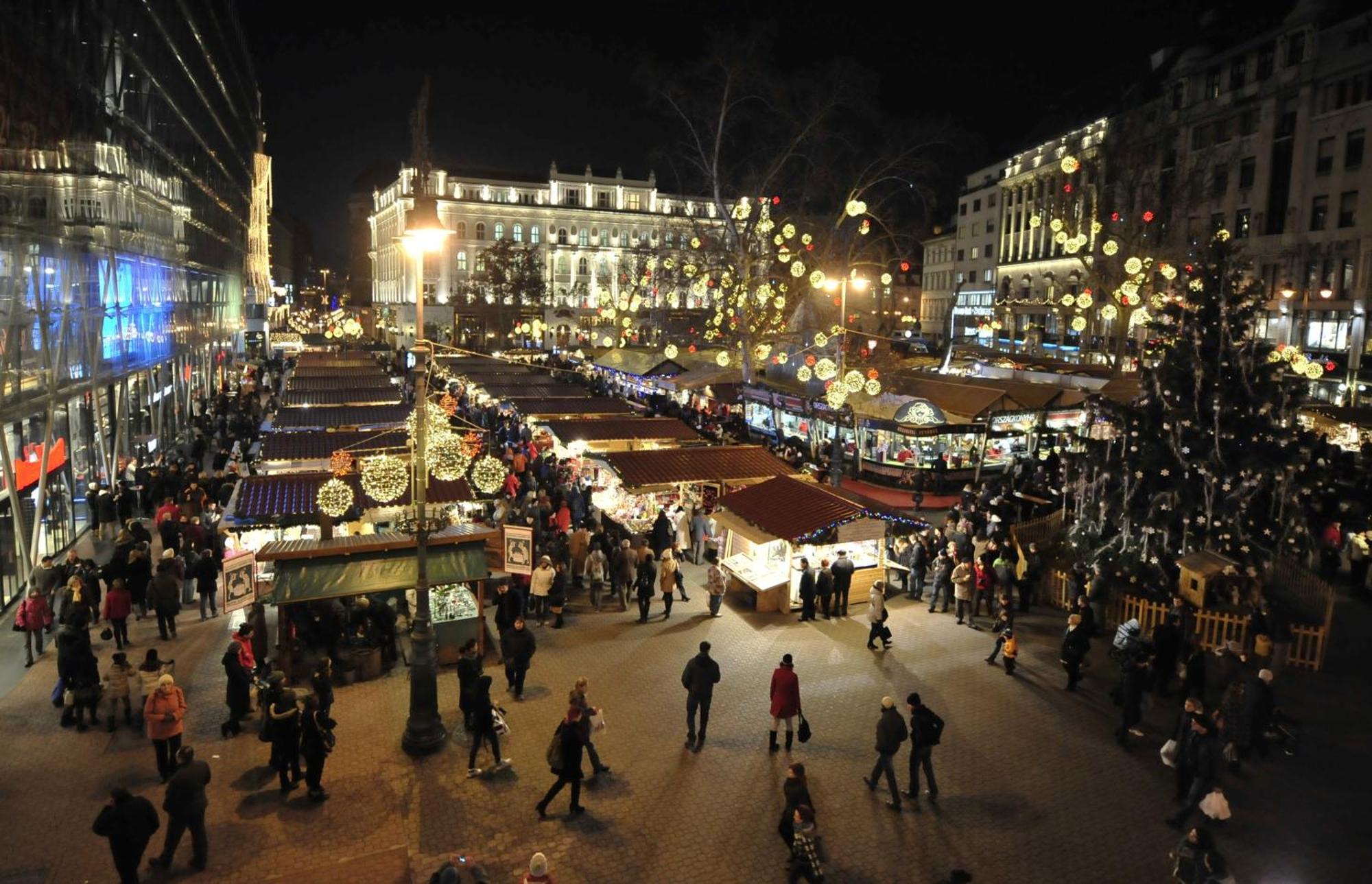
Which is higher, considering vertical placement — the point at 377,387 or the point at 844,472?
the point at 377,387

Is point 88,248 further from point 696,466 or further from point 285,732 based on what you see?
point 285,732

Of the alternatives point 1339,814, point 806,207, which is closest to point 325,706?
point 1339,814

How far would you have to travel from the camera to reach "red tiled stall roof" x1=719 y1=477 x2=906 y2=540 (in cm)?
1378

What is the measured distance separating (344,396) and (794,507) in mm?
15599

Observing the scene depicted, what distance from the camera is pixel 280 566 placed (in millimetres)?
11117

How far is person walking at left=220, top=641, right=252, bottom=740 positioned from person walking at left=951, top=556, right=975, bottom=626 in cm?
972

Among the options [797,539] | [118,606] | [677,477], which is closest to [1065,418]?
[677,477]

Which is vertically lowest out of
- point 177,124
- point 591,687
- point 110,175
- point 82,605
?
point 591,687

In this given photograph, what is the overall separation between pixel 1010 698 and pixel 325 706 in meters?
7.89

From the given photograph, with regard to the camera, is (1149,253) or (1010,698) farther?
(1149,253)

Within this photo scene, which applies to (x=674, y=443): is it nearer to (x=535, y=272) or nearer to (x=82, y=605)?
(x=82, y=605)

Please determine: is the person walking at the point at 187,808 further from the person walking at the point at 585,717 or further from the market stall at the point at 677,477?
the market stall at the point at 677,477

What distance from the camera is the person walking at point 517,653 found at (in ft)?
33.7

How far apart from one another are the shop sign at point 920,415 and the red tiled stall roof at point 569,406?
26.0 feet
